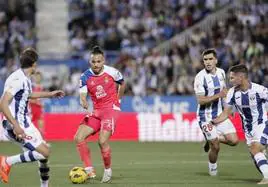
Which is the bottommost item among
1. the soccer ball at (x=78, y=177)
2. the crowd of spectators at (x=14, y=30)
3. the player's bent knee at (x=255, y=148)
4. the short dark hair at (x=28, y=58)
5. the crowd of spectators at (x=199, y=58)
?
the soccer ball at (x=78, y=177)

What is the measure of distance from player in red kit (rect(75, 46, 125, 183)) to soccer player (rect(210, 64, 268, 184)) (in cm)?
227

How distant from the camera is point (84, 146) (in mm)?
14055

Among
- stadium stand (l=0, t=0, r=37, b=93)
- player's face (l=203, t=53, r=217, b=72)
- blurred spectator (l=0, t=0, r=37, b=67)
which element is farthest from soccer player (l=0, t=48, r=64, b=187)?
blurred spectator (l=0, t=0, r=37, b=67)

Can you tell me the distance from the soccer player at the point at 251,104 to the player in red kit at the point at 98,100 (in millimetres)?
2267

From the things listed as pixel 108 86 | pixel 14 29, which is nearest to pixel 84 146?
pixel 108 86

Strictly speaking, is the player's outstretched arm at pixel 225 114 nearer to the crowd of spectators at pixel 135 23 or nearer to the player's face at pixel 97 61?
the player's face at pixel 97 61

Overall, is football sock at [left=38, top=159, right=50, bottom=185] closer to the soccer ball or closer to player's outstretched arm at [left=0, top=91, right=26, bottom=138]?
player's outstretched arm at [left=0, top=91, right=26, bottom=138]

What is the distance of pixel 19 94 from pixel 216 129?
4441 millimetres

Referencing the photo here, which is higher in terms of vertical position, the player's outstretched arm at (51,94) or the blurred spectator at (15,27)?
the blurred spectator at (15,27)

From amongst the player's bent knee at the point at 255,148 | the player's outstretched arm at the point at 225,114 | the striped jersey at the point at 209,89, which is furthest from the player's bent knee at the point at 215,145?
the player's bent knee at the point at 255,148

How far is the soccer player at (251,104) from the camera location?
518 inches

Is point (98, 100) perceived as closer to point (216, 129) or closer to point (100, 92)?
point (100, 92)

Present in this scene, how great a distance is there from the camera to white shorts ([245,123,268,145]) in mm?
13133

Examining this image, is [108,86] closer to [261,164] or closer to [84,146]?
[84,146]
